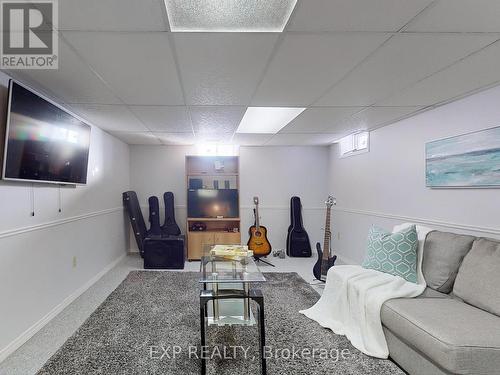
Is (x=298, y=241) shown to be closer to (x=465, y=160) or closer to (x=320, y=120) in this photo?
(x=320, y=120)


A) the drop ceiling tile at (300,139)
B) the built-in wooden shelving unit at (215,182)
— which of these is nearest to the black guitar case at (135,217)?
the built-in wooden shelving unit at (215,182)

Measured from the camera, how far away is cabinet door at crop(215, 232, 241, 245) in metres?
4.96

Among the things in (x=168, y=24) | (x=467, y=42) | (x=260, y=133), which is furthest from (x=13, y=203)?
(x=467, y=42)

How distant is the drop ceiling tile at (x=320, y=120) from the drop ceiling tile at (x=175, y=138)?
1497 millimetres

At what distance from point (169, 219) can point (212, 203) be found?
0.84 metres

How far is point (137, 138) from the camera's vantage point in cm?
462

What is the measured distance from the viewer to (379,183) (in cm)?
380

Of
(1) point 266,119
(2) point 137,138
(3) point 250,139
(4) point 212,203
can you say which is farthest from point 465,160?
(2) point 137,138

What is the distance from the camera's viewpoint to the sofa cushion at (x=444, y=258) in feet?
7.34

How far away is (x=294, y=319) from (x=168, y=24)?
2.59 meters

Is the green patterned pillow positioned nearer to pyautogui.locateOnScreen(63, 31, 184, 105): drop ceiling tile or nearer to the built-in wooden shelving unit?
pyautogui.locateOnScreen(63, 31, 184, 105): drop ceiling tile

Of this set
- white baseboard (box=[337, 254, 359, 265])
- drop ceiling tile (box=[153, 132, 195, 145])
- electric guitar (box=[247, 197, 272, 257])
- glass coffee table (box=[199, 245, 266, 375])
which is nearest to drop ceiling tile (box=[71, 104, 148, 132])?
drop ceiling tile (box=[153, 132, 195, 145])

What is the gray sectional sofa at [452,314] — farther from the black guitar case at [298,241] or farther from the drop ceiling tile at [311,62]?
the black guitar case at [298,241]

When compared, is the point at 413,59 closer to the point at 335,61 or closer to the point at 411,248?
the point at 335,61
